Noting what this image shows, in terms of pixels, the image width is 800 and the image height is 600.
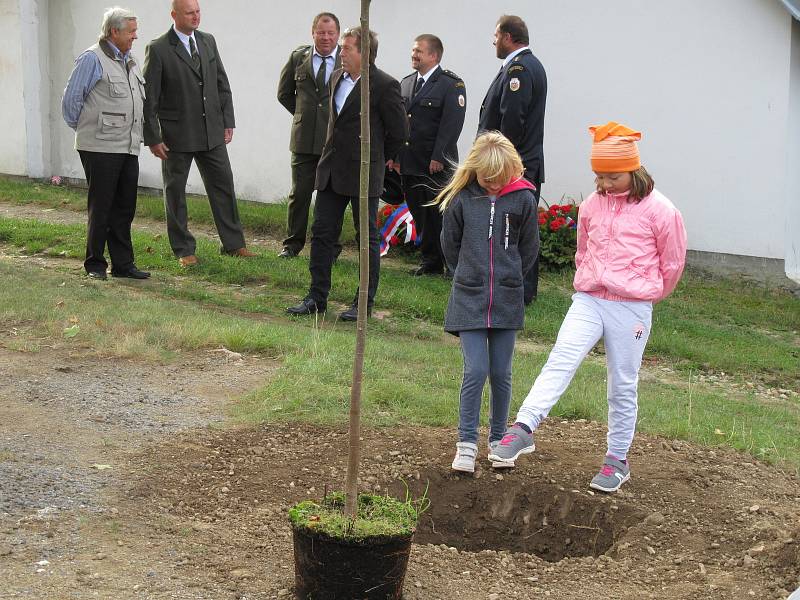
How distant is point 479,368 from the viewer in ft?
17.3

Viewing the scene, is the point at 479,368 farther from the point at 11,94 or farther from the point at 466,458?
the point at 11,94

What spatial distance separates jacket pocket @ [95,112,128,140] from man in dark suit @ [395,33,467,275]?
2545 millimetres

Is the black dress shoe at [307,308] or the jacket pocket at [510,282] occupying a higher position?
the jacket pocket at [510,282]

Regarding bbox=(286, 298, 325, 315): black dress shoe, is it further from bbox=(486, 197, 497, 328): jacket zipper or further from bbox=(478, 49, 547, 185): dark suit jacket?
bbox=(486, 197, 497, 328): jacket zipper

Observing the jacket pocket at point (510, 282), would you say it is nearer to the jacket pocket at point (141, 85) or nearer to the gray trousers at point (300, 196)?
the jacket pocket at point (141, 85)

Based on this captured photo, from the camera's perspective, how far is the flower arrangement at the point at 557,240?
11.1 metres

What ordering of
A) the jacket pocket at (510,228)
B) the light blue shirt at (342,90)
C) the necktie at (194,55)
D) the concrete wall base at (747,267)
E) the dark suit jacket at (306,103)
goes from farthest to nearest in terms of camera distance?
the concrete wall base at (747,267), the dark suit jacket at (306,103), the necktie at (194,55), the light blue shirt at (342,90), the jacket pocket at (510,228)

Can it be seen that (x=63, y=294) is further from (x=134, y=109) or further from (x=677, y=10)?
(x=677, y=10)

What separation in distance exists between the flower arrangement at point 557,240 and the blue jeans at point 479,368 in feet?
19.0

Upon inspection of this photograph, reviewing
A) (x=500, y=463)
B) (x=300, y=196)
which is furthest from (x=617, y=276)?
(x=300, y=196)

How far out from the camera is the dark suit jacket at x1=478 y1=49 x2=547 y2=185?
356 inches

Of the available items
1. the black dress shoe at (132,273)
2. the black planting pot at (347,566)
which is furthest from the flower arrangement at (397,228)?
the black planting pot at (347,566)

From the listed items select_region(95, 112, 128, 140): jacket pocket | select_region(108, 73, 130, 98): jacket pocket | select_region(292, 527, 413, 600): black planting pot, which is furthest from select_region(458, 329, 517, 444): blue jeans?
select_region(108, 73, 130, 98): jacket pocket

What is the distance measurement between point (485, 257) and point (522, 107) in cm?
409
